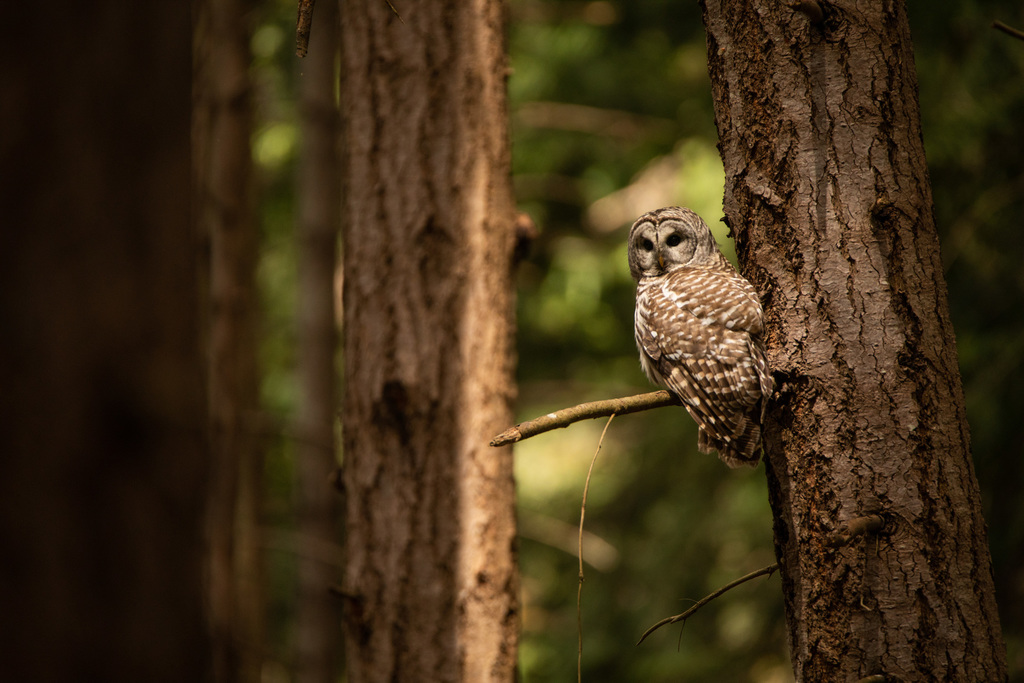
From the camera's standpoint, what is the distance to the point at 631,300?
7.89 meters

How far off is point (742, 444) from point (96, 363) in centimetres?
199

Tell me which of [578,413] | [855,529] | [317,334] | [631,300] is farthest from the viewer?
[631,300]

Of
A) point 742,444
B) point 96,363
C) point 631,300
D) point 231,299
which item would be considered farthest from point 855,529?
point 631,300

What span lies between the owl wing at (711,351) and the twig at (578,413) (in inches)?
12.1

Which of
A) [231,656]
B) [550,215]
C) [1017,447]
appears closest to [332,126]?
[550,215]

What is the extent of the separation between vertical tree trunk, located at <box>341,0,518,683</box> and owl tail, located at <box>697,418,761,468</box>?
41.5 inches

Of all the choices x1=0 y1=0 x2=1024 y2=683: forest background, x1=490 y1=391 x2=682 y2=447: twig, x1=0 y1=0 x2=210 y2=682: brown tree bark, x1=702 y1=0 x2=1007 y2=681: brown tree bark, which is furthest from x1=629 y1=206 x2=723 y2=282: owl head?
x1=0 y1=0 x2=210 y2=682: brown tree bark

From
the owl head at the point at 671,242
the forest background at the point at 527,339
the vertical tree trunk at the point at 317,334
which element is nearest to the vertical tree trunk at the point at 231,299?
the forest background at the point at 527,339

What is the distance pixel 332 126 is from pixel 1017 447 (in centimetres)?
582

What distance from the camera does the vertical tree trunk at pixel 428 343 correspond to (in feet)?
10.3

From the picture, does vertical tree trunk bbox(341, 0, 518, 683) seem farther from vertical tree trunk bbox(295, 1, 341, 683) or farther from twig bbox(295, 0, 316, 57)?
vertical tree trunk bbox(295, 1, 341, 683)

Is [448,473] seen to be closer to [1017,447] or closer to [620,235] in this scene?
[1017,447]

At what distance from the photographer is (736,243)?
226 centimetres

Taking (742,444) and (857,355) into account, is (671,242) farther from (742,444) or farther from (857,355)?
(857,355)
